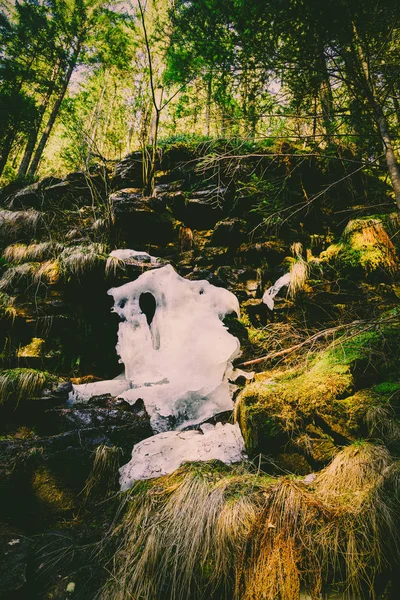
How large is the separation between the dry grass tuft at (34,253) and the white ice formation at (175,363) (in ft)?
5.79

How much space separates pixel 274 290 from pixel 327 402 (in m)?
2.83

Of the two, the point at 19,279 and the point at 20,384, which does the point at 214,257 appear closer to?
the point at 19,279

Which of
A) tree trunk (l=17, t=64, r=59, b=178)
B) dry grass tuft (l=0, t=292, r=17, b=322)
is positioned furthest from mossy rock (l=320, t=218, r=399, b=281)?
tree trunk (l=17, t=64, r=59, b=178)

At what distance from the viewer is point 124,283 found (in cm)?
537

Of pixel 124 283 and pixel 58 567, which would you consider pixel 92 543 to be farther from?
pixel 124 283

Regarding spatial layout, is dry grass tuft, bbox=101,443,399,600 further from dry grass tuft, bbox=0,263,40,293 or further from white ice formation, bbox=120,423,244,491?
dry grass tuft, bbox=0,263,40,293

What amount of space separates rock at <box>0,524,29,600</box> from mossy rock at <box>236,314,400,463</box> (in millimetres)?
1869

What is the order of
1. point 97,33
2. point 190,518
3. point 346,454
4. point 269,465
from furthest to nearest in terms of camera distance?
point 97,33 → point 269,465 → point 346,454 → point 190,518

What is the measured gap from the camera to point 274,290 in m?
5.30

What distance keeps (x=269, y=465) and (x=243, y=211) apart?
17.2ft

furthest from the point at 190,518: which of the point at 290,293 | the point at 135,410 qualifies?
the point at 290,293

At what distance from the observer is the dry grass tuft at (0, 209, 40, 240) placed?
698 cm

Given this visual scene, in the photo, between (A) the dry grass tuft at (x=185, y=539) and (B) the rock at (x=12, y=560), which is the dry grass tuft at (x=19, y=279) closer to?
(B) the rock at (x=12, y=560)

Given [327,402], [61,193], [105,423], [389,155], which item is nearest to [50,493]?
[105,423]
